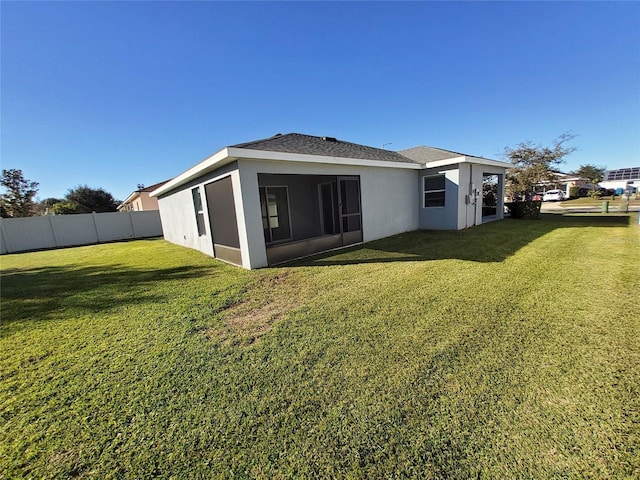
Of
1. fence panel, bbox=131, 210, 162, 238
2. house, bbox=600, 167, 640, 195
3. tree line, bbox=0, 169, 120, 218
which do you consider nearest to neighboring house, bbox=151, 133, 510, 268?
fence panel, bbox=131, 210, 162, 238

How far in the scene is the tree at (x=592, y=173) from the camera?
44.4 meters

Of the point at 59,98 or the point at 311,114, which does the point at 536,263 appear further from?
the point at 59,98

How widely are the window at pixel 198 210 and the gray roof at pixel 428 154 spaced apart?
8996 mm

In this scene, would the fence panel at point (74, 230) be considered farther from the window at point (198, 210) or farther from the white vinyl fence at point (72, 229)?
the window at point (198, 210)

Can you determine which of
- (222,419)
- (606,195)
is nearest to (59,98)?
(222,419)

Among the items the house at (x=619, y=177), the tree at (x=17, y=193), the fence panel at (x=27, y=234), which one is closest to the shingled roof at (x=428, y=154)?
the fence panel at (x=27, y=234)

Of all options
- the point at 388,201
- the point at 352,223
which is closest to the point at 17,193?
the point at 352,223

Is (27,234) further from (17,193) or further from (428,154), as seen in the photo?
(428,154)

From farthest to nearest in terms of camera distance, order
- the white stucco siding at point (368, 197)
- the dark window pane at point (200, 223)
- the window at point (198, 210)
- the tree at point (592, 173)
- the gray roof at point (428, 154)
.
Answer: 1. the tree at point (592, 173)
2. the gray roof at point (428, 154)
3. the dark window pane at point (200, 223)
4. the window at point (198, 210)
5. the white stucco siding at point (368, 197)

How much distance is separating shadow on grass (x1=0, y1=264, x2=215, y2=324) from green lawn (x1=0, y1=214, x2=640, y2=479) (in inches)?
3.9

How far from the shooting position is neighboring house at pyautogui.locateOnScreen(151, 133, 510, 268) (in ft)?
20.8

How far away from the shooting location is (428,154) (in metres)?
11.5

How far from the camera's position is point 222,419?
193 cm

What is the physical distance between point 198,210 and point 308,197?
13.7 ft
